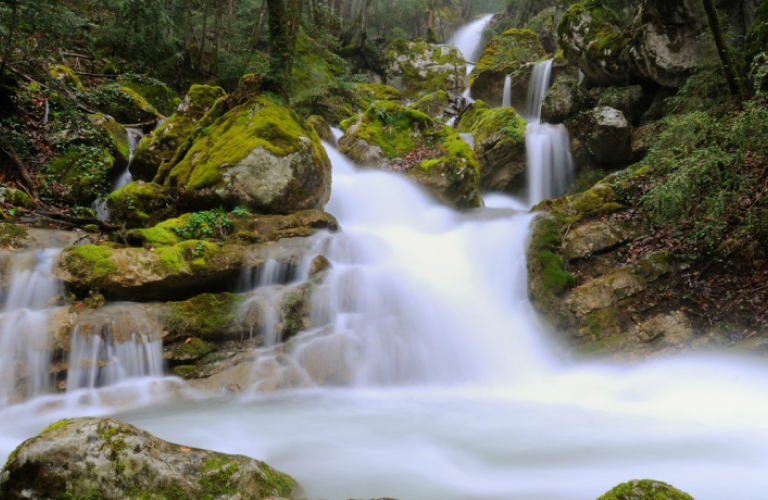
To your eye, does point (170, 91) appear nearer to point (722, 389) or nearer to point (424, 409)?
point (424, 409)

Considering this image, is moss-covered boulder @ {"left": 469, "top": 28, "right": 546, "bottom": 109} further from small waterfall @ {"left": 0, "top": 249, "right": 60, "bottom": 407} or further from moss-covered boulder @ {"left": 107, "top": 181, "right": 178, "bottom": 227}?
small waterfall @ {"left": 0, "top": 249, "right": 60, "bottom": 407}

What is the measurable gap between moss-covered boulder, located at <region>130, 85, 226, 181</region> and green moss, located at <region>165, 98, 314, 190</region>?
110cm

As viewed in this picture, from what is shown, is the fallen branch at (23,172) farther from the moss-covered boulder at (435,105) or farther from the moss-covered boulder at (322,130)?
the moss-covered boulder at (435,105)

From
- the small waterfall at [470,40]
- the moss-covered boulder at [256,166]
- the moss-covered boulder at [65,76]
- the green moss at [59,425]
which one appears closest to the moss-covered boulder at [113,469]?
the green moss at [59,425]

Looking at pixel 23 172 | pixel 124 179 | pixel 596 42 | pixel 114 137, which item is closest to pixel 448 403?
pixel 23 172

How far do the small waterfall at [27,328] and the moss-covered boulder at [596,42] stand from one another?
1417 centimetres

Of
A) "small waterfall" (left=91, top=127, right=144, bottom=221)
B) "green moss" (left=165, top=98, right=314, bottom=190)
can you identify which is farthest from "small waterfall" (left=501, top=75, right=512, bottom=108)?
"small waterfall" (left=91, top=127, right=144, bottom=221)

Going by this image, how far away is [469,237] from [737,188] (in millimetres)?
4471

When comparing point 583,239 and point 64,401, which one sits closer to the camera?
point 64,401

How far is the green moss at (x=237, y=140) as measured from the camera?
7703mm

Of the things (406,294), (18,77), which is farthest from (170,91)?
(406,294)

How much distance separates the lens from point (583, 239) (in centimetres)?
718

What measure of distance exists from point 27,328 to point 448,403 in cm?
504

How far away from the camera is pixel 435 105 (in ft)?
64.2
